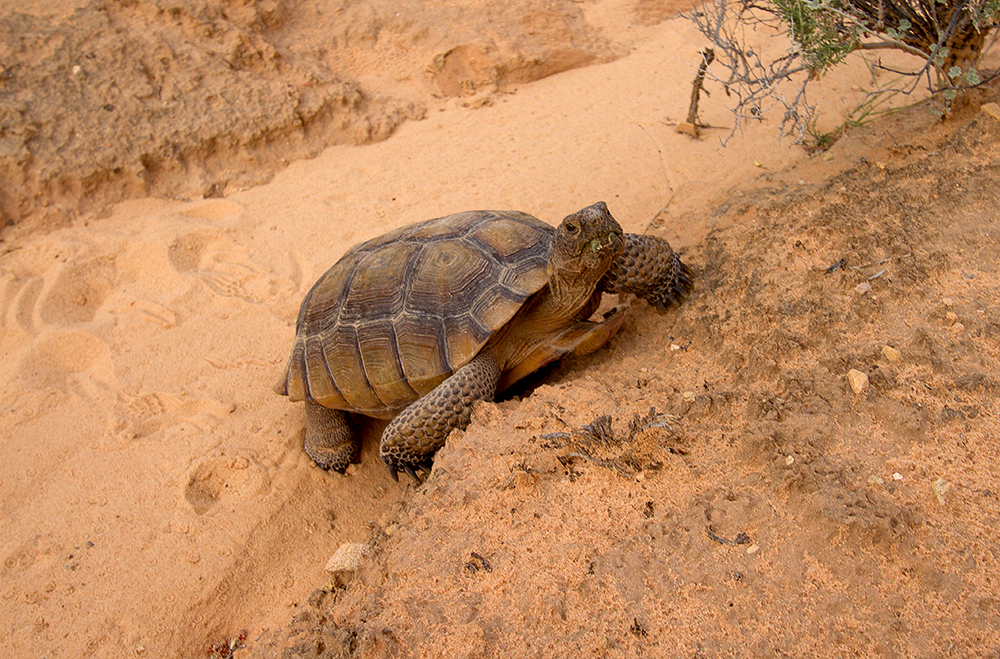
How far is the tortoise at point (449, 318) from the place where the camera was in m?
2.70

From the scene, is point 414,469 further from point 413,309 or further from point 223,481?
point 223,481

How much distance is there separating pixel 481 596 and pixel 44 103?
5483mm

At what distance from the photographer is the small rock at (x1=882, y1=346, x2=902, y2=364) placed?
6.83 feet

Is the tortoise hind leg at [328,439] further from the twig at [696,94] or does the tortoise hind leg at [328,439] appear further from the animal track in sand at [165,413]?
the twig at [696,94]

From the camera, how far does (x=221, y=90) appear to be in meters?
5.70

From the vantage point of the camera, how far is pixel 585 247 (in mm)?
2621

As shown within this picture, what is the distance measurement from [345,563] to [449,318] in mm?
1075

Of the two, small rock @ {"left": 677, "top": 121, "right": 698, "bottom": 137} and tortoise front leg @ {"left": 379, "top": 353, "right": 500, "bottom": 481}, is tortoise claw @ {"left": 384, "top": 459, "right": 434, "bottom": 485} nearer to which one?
tortoise front leg @ {"left": 379, "top": 353, "right": 500, "bottom": 481}

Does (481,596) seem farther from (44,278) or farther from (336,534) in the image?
(44,278)

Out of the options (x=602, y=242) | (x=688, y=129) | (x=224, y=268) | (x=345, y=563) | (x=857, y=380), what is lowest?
(x=224, y=268)

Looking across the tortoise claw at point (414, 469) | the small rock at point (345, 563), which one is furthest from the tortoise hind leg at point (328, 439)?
the small rock at point (345, 563)

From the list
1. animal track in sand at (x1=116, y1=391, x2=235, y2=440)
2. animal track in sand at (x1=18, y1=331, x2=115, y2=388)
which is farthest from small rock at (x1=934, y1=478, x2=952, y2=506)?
animal track in sand at (x1=18, y1=331, x2=115, y2=388)

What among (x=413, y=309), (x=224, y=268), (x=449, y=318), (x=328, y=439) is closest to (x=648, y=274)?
(x=449, y=318)

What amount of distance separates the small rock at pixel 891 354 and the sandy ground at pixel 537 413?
0.04 ft
